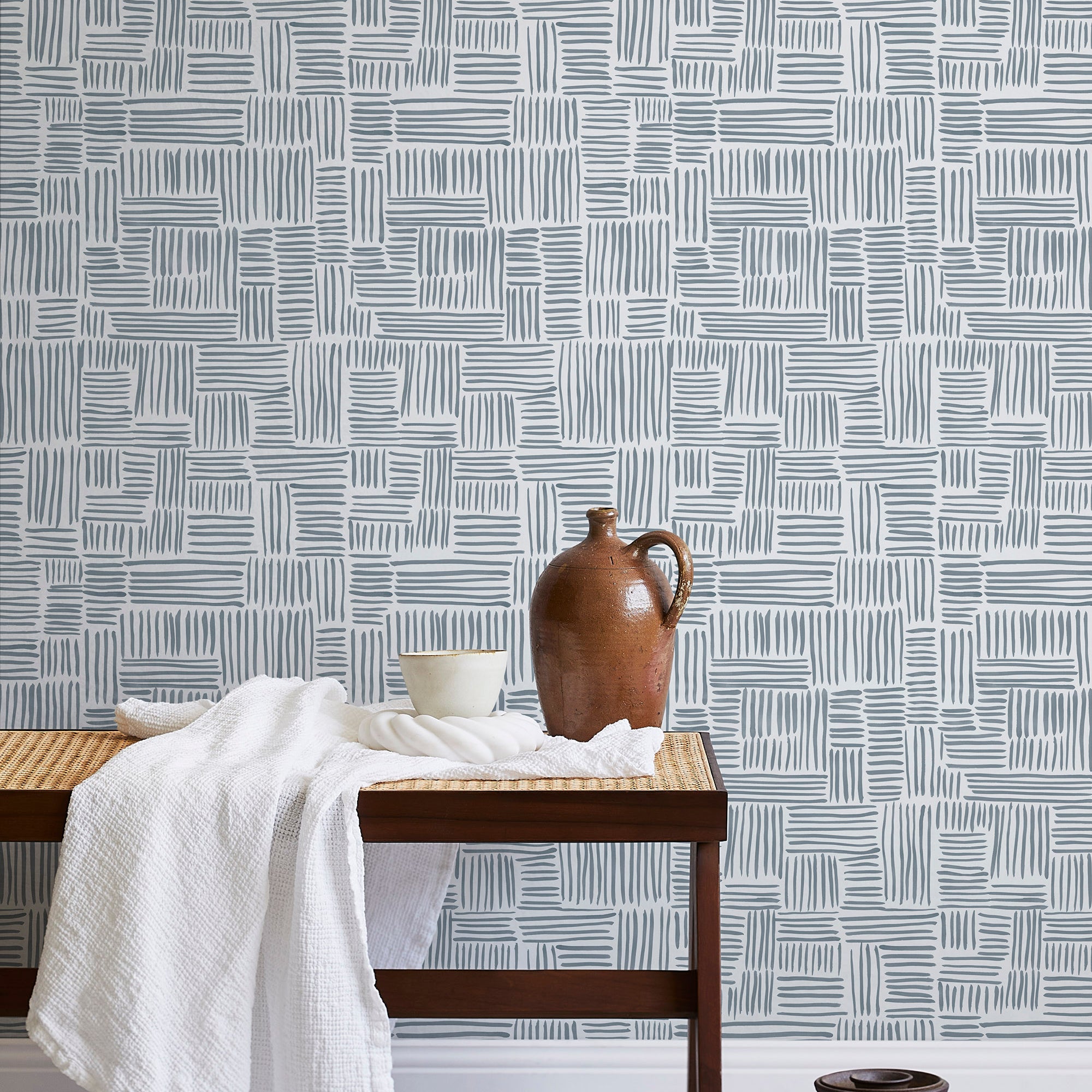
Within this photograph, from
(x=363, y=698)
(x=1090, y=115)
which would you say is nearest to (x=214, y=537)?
(x=363, y=698)

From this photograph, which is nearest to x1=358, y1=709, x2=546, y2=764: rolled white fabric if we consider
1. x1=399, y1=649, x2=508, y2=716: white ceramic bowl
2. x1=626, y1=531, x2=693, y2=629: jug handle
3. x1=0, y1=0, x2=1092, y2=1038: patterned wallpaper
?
x1=399, y1=649, x2=508, y2=716: white ceramic bowl

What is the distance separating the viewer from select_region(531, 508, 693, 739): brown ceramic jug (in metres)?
1.50

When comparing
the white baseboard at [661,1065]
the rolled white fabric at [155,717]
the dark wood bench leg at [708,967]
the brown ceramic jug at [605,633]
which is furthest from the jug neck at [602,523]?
the white baseboard at [661,1065]

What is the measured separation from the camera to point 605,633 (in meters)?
1.49

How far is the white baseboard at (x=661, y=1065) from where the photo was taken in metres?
1.91

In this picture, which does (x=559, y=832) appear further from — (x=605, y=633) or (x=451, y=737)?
(x=605, y=633)

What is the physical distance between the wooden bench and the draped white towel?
0.05 m

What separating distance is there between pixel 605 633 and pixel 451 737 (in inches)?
9.9

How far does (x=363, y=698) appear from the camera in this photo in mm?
1951

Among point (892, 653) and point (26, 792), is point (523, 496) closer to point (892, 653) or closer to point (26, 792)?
point (892, 653)

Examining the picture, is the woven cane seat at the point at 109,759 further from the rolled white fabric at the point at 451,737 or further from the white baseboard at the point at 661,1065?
the white baseboard at the point at 661,1065

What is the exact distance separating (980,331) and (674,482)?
591 mm

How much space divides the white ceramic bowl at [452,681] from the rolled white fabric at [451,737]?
1.8 inches

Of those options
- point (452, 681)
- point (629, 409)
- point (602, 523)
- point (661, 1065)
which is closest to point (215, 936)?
point (452, 681)
